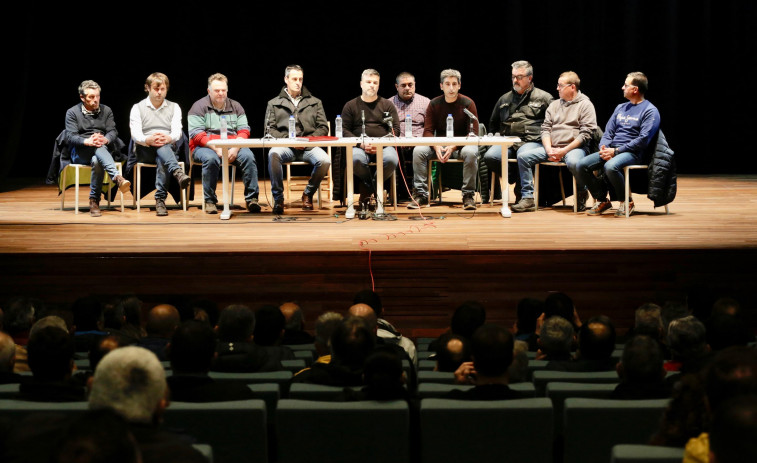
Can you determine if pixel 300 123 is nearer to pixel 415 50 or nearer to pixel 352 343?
pixel 415 50

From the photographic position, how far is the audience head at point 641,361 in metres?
2.49

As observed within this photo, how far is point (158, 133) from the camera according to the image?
267 inches

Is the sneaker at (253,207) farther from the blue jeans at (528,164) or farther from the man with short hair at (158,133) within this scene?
the blue jeans at (528,164)

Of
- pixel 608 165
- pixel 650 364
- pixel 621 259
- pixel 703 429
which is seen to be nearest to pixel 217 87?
pixel 608 165

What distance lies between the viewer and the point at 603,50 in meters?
9.42

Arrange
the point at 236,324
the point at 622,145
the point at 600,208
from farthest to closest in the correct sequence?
the point at 600,208 < the point at 622,145 < the point at 236,324

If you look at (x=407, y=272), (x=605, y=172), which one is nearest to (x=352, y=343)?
(x=407, y=272)

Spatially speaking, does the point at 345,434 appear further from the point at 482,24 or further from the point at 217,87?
the point at 482,24

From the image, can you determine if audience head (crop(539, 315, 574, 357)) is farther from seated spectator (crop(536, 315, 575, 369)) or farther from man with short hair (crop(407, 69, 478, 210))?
man with short hair (crop(407, 69, 478, 210))

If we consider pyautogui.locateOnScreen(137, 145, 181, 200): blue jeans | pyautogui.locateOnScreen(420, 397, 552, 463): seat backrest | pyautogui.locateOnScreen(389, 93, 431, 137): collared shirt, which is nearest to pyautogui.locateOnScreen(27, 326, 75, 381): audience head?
pyautogui.locateOnScreen(420, 397, 552, 463): seat backrest

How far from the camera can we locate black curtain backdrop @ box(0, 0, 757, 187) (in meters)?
9.34

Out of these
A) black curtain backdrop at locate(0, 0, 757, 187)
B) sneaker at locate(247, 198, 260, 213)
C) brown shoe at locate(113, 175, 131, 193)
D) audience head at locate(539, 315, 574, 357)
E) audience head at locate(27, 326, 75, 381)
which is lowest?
audience head at locate(539, 315, 574, 357)

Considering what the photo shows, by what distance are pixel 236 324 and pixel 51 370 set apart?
879mm

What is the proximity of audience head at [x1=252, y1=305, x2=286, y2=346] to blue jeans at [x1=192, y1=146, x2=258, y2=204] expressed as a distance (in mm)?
3564
